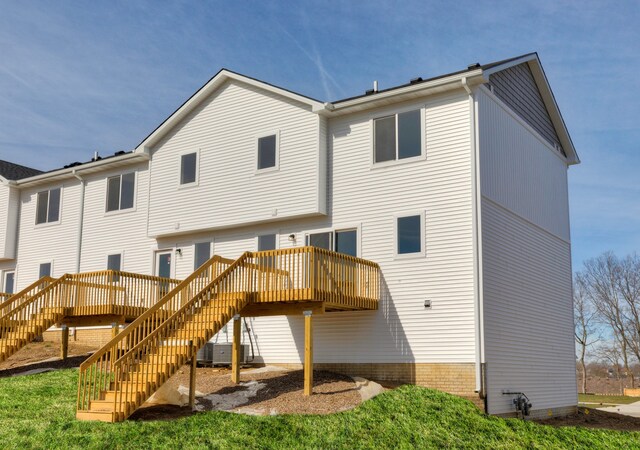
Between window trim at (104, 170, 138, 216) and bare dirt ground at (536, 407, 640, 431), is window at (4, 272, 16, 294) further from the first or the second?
bare dirt ground at (536, 407, 640, 431)

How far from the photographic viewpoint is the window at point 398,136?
20.6 metres

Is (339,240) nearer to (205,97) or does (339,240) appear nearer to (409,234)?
(409,234)

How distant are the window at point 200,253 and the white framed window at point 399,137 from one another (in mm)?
6718

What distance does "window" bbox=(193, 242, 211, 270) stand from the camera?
24484mm

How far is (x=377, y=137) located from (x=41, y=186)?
645 inches

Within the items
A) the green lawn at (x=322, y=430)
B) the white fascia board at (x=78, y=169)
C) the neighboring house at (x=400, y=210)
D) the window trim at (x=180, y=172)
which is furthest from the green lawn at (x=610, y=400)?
the white fascia board at (x=78, y=169)

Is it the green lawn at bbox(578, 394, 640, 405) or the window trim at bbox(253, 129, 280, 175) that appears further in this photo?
the green lawn at bbox(578, 394, 640, 405)

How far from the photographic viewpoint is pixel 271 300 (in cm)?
1842

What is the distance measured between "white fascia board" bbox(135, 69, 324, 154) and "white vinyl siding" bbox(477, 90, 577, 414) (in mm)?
5741

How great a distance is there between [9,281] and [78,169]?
6319 mm

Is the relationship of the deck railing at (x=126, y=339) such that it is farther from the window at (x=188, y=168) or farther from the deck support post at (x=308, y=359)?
the window at (x=188, y=168)

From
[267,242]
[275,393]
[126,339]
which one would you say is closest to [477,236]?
[275,393]

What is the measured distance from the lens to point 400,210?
2053cm

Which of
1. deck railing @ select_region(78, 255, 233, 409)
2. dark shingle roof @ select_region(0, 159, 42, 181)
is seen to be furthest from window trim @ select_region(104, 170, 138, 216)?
deck railing @ select_region(78, 255, 233, 409)
